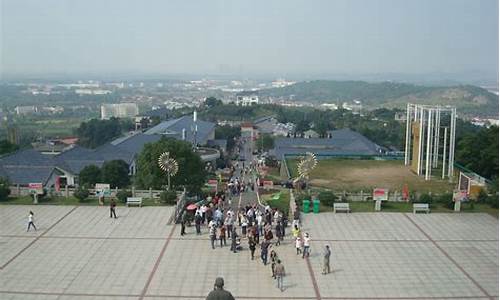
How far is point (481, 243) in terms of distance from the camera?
49.1 feet

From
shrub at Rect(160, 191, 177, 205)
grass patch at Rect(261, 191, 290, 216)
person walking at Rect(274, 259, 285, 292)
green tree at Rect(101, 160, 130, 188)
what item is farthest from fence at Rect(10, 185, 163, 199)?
person walking at Rect(274, 259, 285, 292)

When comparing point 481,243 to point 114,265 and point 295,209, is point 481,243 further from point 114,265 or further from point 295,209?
point 114,265

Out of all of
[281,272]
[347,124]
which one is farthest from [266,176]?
[347,124]

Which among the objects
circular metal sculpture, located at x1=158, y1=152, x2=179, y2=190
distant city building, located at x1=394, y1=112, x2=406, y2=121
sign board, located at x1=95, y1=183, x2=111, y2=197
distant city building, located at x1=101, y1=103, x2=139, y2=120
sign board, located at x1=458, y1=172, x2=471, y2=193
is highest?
circular metal sculpture, located at x1=158, y1=152, x2=179, y2=190

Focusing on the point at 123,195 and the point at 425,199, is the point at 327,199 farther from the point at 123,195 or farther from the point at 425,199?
the point at 123,195

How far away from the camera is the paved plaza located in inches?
460

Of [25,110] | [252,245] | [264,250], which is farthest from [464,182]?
[25,110]

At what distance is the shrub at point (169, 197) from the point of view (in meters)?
Answer: 18.2

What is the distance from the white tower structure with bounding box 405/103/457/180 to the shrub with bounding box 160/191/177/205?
54.1 feet

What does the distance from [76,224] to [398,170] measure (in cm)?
2180

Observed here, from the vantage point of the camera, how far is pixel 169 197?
1817 cm

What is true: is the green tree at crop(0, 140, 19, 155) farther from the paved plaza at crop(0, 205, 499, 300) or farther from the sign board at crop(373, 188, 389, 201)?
the sign board at crop(373, 188, 389, 201)

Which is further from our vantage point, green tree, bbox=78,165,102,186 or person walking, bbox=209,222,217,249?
green tree, bbox=78,165,102,186

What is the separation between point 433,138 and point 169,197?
17.3 metres
